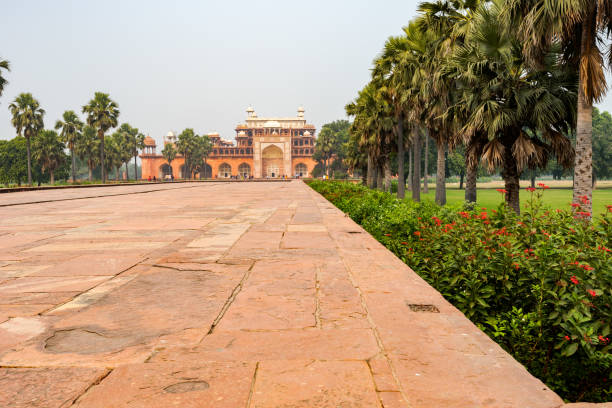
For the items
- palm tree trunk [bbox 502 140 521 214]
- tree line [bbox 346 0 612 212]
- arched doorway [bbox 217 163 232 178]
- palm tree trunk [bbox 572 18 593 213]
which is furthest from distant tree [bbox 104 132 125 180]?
palm tree trunk [bbox 572 18 593 213]

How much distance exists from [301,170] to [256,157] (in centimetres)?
1149

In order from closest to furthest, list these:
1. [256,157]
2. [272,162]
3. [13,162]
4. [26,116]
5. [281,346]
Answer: [281,346] → [26,116] → [13,162] → [256,157] → [272,162]

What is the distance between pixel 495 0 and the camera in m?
11.5

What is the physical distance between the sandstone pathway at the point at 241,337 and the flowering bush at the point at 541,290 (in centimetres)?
45

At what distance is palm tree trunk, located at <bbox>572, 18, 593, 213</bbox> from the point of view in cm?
891

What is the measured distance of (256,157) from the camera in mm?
95562

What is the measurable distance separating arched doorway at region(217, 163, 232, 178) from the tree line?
8632 centimetres

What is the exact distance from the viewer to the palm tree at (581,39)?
855cm

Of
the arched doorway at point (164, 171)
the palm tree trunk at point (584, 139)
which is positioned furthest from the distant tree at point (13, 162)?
the palm tree trunk at point (584, 139)

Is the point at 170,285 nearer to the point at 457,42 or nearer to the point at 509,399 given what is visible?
the point at 509,399

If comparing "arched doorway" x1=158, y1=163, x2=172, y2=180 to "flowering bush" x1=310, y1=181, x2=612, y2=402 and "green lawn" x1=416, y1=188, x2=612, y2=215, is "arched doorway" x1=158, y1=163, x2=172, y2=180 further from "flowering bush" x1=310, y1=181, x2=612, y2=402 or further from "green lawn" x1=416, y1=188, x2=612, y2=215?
"flowering bush" x1=310, y1=181, x2=612, y2=402

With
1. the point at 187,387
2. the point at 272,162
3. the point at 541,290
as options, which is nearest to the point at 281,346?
the point at 187,387

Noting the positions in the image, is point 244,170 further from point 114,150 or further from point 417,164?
point 417,164

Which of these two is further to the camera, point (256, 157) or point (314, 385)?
point (256, 157)
